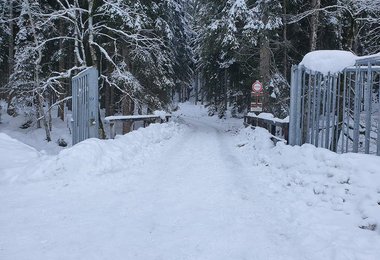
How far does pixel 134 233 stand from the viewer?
14.7 ft

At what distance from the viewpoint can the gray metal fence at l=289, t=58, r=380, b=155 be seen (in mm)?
7098

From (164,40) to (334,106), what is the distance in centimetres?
1384

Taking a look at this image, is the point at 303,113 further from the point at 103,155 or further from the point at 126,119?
the point at 126,119

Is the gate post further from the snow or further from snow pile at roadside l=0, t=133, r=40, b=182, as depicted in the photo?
snow pile at roadside l=0, t=133, r=40, b=182

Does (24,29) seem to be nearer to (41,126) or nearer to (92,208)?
(41,126)

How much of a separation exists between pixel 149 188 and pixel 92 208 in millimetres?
1433

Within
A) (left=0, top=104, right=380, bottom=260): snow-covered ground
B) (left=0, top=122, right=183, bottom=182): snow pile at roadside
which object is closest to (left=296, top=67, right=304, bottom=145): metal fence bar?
(left=0, top=104, right=380, bottom=260): snow-covered ground

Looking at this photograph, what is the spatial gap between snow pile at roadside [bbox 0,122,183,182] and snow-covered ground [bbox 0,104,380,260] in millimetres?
28

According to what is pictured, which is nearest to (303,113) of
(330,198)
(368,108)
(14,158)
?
(368,108)

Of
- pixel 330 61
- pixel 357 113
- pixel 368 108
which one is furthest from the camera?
pixel 330 61

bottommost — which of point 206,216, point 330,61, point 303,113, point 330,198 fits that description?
point 206,216

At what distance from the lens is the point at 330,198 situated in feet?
18.6

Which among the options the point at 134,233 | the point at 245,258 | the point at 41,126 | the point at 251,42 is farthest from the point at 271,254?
the point at 41,126

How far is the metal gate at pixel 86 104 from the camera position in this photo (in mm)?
9637
